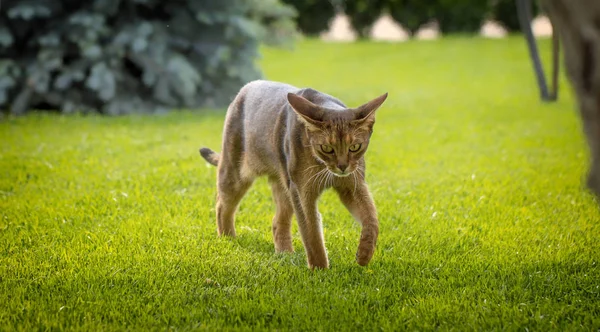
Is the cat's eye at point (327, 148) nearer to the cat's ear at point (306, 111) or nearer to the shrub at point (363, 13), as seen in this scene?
the cat's ear at point (306, 111)

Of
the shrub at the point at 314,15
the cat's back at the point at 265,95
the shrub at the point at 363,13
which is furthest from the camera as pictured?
the shrub at the point at 314,15

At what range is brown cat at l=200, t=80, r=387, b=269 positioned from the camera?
4352 millimetres

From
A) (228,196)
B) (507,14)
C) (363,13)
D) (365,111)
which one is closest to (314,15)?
(363,13)

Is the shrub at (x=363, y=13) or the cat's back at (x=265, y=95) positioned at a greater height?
the cat's back at (x=265, y=95)

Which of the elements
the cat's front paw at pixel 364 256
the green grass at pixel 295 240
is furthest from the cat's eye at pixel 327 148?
the green grass at pixel 295 240

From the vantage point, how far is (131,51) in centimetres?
1252

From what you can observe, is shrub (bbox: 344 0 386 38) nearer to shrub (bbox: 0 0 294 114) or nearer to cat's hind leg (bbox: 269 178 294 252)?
shrub (bbox: 0 0 294 114)

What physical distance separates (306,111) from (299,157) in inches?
15.3

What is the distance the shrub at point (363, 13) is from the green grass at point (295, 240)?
18.9 m

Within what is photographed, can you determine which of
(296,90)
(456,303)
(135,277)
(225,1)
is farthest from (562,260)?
(225,1)

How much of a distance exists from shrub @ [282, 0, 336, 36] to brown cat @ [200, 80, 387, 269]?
81.6 feet

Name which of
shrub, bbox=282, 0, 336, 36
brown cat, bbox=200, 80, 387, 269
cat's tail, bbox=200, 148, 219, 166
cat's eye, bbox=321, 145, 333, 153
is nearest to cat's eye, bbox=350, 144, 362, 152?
brown cat, bbox=200, 80, 387, 269

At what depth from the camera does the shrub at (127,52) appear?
1212 centimetres

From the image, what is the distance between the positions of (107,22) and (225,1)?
2309 mm
